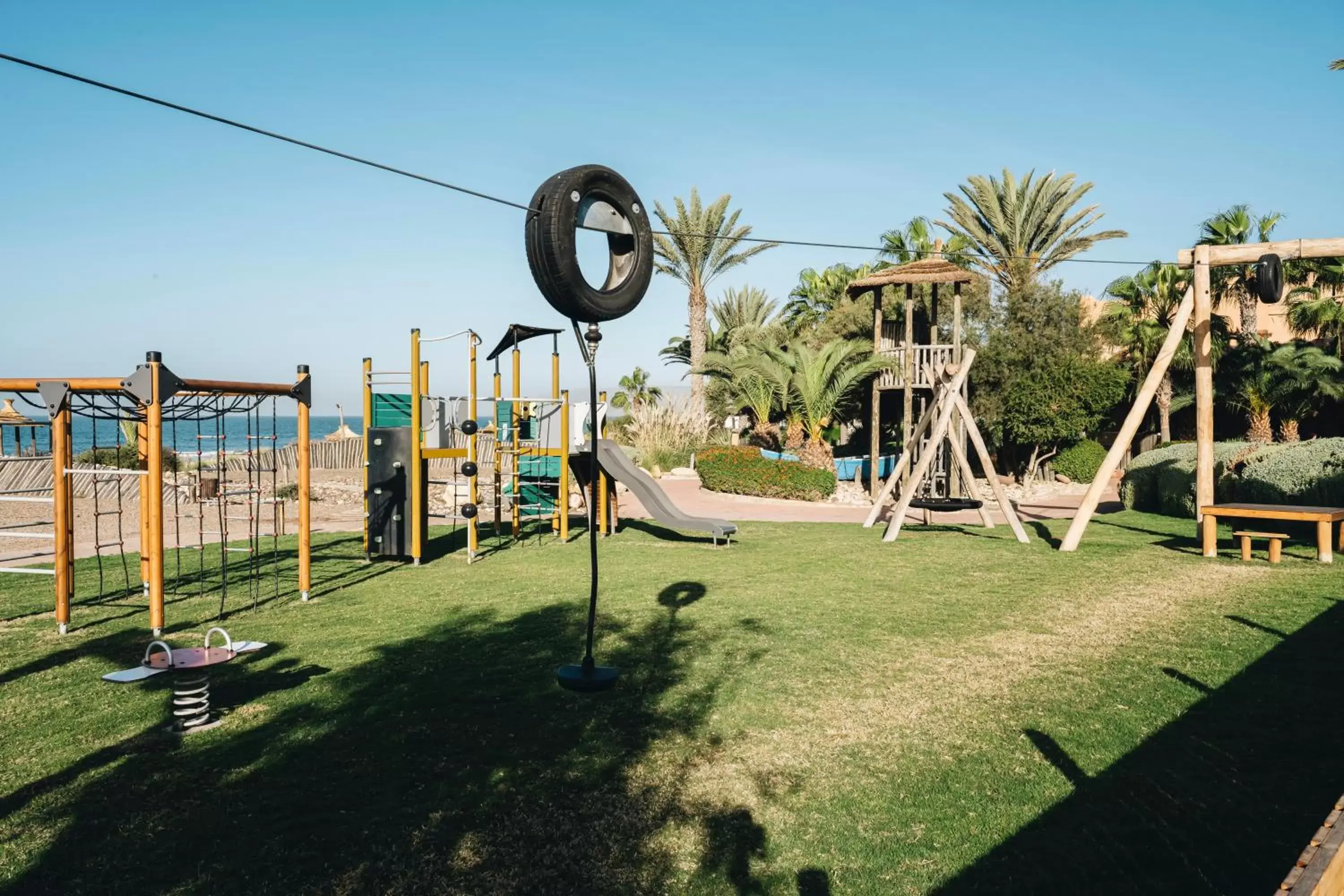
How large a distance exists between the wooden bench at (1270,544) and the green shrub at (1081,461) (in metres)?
14.1

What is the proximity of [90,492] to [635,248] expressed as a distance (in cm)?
2348

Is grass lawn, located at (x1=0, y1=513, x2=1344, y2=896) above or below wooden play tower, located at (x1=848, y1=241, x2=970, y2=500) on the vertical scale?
below

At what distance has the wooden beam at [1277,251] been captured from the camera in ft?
36.5

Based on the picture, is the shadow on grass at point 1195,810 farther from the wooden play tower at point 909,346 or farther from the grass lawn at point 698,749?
the wooden play tower at point 909,346

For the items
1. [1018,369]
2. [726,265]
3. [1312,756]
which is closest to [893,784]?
[1312,756]

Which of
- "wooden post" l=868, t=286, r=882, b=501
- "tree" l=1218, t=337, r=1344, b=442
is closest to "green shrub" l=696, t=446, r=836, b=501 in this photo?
"wooden post" l=868, t=286, r=882, b=501

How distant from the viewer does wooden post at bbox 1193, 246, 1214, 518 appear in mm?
11844

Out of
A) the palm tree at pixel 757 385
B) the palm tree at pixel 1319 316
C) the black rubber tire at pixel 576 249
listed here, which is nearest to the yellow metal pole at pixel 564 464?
the black rubber tire at pixel 576 249

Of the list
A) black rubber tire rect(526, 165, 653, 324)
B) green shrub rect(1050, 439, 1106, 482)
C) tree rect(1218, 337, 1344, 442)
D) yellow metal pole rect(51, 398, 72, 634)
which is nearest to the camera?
black rubber tire rect(526, 165, 653, 324)

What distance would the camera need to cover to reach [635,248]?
4730 millimetres

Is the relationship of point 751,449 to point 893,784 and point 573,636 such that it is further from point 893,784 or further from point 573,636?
point 893,784

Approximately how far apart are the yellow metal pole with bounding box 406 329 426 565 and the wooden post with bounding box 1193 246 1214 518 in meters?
10.4

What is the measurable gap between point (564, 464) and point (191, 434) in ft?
189

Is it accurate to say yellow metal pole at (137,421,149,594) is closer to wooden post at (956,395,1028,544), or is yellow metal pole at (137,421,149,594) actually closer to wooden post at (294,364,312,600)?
wooden post at (294,364,312,600)
